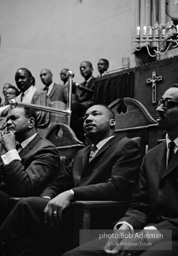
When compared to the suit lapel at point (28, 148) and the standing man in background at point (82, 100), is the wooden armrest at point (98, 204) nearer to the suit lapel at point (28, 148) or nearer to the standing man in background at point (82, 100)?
the suit lapel at point (28, 148)

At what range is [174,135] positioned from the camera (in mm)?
1806

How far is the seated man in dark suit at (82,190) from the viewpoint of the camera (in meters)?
1.91

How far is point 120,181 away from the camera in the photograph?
6.41 feet

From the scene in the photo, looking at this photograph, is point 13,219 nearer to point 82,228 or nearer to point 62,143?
point 82,228

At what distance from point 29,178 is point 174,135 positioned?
82 cm

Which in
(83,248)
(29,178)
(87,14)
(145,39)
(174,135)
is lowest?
(83,248)

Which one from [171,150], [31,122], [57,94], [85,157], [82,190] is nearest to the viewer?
[171,150]

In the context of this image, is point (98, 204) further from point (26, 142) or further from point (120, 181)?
point (26, 142)

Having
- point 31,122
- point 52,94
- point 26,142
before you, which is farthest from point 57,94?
point 26,142

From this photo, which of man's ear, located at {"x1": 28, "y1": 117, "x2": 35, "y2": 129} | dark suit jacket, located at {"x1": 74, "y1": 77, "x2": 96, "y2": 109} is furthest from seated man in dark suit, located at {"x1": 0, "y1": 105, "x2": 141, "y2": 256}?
dark suit jacket, located at {"x1": 74, "y1": 77, "x2": 96, "y2": 109}

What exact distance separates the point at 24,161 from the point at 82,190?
1.98ft

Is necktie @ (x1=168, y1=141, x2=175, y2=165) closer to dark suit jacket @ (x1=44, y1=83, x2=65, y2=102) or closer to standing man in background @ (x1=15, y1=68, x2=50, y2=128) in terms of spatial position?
standing man in background @ (x1=15, y1=68, x2=50, y2=128)

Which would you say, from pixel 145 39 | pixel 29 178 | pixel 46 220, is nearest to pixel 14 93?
pixel 145 39

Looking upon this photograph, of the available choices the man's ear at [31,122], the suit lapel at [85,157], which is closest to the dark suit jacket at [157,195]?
the suit lapel at [85,157]
